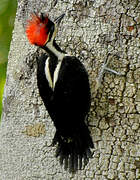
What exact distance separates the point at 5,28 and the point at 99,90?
0.99m

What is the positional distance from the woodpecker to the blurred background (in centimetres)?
68

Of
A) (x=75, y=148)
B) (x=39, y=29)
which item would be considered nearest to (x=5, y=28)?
(x=39, y=29)

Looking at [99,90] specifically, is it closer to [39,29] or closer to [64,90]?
[64,90]

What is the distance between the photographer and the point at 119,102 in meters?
1.67

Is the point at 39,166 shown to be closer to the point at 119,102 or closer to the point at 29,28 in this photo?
the point at 119,102

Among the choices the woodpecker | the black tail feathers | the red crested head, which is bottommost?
the black tail feathers

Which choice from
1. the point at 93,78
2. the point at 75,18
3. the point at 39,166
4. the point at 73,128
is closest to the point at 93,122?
the point at 73,128

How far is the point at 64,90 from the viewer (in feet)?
5.31

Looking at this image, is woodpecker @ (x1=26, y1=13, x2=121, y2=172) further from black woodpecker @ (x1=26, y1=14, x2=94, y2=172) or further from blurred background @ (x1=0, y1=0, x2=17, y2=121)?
blurred background @ (x1=0, y1=0, x2=17, y2=121)

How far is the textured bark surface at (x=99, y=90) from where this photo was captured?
165 cm

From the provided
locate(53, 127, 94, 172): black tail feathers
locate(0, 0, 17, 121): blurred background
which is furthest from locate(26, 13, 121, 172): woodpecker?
locate(0, 0, 17, 121): blurred background

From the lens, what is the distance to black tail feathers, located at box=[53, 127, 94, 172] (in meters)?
1.70

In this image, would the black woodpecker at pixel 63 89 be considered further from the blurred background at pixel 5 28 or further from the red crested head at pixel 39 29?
the blurred background at pixel 5 28

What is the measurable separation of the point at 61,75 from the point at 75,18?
29 cm
